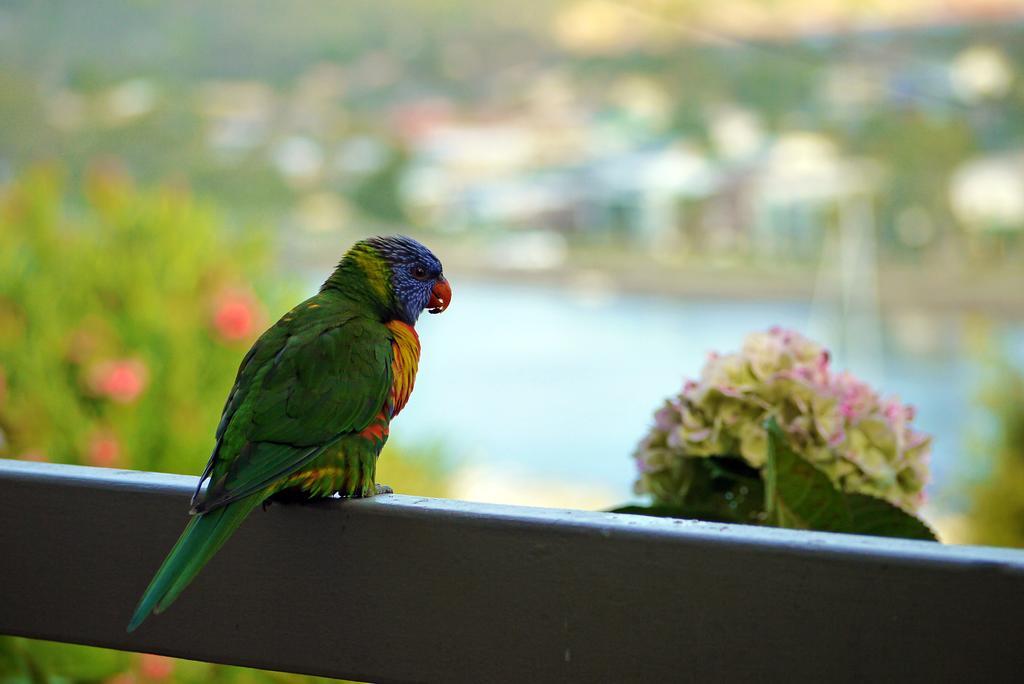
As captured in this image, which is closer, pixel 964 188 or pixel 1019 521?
pixel 1019 521

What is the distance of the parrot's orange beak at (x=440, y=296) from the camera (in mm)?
775

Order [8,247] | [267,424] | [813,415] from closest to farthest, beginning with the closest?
[267,424]
[813,415]
[8,247]

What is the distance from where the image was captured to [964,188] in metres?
3.81

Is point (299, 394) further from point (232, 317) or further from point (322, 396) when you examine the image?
point (232, 317)

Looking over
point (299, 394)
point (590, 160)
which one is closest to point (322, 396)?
point (299, 394)

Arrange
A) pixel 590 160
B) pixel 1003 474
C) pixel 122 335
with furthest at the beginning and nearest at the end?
1. pixel 590 160
2. pixel 1003 474
3. pixel 122 335

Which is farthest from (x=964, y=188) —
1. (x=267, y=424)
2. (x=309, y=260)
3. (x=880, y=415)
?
(x=267, y=424)

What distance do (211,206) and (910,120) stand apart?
2701mm

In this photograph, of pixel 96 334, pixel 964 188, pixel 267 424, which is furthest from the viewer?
pixel 964 188

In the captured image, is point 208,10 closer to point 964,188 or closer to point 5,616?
point 964,188

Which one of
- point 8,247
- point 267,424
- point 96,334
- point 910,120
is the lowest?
point 267,424

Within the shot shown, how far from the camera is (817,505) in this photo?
A: 28.8 inches

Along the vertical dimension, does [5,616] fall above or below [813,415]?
below

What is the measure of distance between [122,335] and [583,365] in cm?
221
